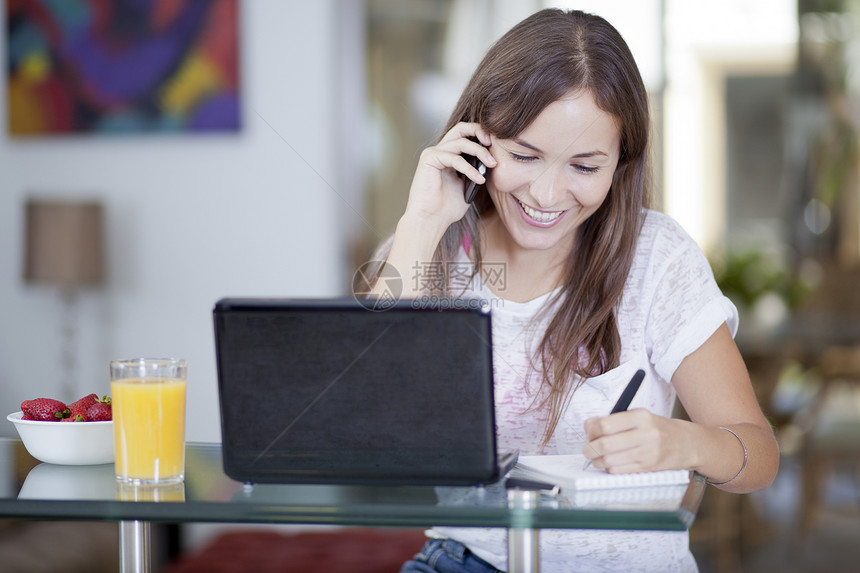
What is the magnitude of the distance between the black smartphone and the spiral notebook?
53 cm

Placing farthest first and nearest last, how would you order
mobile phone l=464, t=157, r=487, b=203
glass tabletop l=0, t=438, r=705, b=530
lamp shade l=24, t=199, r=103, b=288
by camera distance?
lamp shade l=24, t=199, r=103, b=288
mobile phone l=464, t=157, r=487, b=203
glass tabletop l=0, t=438, r=705, b=530

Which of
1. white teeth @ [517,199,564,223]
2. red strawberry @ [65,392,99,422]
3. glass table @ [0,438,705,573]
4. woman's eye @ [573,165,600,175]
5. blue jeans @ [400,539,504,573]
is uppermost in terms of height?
woman's eye @ [573,165,600,175]

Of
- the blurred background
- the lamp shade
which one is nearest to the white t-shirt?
the blurred background

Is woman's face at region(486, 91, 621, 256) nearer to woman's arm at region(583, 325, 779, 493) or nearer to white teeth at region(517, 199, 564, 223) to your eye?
white teeth at region(517, 199, 564, 223)

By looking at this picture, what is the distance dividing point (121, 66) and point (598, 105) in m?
2.63

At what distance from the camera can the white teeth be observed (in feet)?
4.53

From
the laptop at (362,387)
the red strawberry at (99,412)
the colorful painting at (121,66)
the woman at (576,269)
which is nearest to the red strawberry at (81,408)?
the red strawberry at (99,412)

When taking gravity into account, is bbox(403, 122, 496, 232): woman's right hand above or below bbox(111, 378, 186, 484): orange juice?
above

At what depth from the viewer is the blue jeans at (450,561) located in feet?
4.29

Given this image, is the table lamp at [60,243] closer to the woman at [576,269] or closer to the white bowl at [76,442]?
the woman at [576,269]

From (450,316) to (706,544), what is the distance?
323 cm

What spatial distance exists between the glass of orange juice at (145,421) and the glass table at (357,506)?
23mm

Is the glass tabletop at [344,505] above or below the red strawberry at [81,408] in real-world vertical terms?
below

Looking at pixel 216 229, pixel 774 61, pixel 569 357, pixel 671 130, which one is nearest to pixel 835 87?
pixel 774 61
